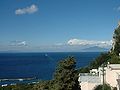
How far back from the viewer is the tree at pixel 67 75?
A: 3206 cm

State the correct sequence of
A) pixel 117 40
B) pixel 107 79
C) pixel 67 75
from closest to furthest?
pixel 67 75, pixel 107 79, pixel 117 40

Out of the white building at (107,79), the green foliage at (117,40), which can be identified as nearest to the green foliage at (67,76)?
the white building at (107,79)

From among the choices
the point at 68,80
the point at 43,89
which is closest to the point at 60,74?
the point at 68,80

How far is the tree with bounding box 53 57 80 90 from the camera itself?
105 feet

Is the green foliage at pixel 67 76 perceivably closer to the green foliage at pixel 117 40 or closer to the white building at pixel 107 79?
the white building at pixel 107 79

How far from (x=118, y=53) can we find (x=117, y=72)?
27.1 meters

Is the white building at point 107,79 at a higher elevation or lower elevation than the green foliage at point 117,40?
lower

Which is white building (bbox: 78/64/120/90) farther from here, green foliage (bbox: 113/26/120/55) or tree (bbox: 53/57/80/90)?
green foliage (bbox: 113/26/120/55)

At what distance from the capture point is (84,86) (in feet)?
126

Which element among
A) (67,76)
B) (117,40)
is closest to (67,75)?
(67,76)

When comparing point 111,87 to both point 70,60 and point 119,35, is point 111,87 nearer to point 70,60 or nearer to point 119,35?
point 70,60

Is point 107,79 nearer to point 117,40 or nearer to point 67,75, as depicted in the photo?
point 67,75

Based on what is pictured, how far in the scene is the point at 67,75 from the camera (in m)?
32.1

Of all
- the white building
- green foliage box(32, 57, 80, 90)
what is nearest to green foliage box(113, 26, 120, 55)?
the white building
